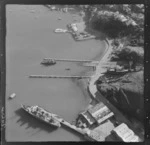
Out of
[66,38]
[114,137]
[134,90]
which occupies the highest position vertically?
[66,38]

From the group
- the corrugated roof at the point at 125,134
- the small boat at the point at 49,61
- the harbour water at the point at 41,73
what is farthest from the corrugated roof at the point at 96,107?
the small boat at the point at 49,61

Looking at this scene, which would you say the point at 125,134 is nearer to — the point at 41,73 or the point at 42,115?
the point at 42,115

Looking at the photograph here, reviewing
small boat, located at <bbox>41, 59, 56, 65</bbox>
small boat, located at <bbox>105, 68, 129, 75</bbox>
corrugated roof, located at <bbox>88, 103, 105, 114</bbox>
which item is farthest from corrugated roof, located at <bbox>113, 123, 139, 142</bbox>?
small boat, located at <bbox>41, 59, 56, 65</bbox>

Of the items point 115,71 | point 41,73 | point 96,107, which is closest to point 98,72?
point 115,71

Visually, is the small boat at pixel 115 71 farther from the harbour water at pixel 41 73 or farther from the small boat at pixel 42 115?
the small boat at pixel 42 115

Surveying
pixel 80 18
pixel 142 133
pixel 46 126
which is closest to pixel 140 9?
pixel 80 18

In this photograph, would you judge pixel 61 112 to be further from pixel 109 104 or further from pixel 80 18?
pixel 80 18
